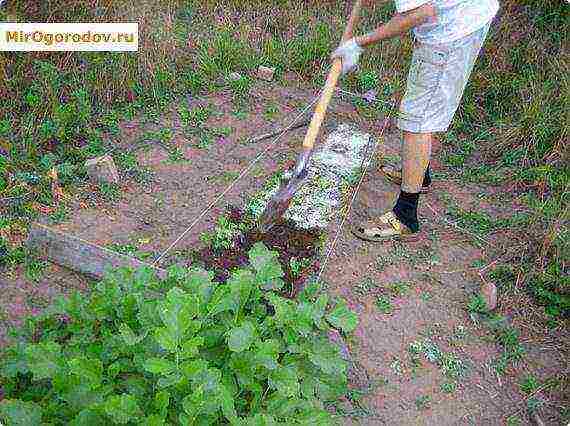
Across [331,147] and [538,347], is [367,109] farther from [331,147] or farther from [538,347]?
[538,347]

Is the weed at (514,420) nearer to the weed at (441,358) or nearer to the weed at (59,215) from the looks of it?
the weed at (441,358)

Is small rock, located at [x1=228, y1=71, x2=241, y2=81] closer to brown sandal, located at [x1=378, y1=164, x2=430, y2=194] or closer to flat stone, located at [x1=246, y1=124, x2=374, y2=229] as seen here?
flat stone, located at [x1=246, y1=124, x2=374, y2=229]

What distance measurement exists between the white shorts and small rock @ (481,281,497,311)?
92 centimetres

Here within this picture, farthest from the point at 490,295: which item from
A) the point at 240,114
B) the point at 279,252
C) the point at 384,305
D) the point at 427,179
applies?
the point at 240,114

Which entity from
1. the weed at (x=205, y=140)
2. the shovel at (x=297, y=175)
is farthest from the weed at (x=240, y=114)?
the shovel at (x=297, y=175)

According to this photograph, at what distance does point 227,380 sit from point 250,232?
56.4 inches

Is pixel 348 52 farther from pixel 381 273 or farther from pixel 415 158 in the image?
pixel 381 273

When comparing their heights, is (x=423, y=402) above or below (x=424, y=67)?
below

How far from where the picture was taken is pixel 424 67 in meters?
3.21

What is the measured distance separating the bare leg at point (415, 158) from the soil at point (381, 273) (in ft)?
1.29

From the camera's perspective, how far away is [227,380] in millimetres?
2115

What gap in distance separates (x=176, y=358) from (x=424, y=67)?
2105 mm

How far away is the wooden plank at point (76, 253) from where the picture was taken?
305cm

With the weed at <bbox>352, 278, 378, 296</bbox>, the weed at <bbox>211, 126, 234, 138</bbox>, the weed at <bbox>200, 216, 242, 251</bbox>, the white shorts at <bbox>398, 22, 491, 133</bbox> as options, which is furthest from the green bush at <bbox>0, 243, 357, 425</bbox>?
the weed at <bbox>211, 126, 234, 138</bbox>
